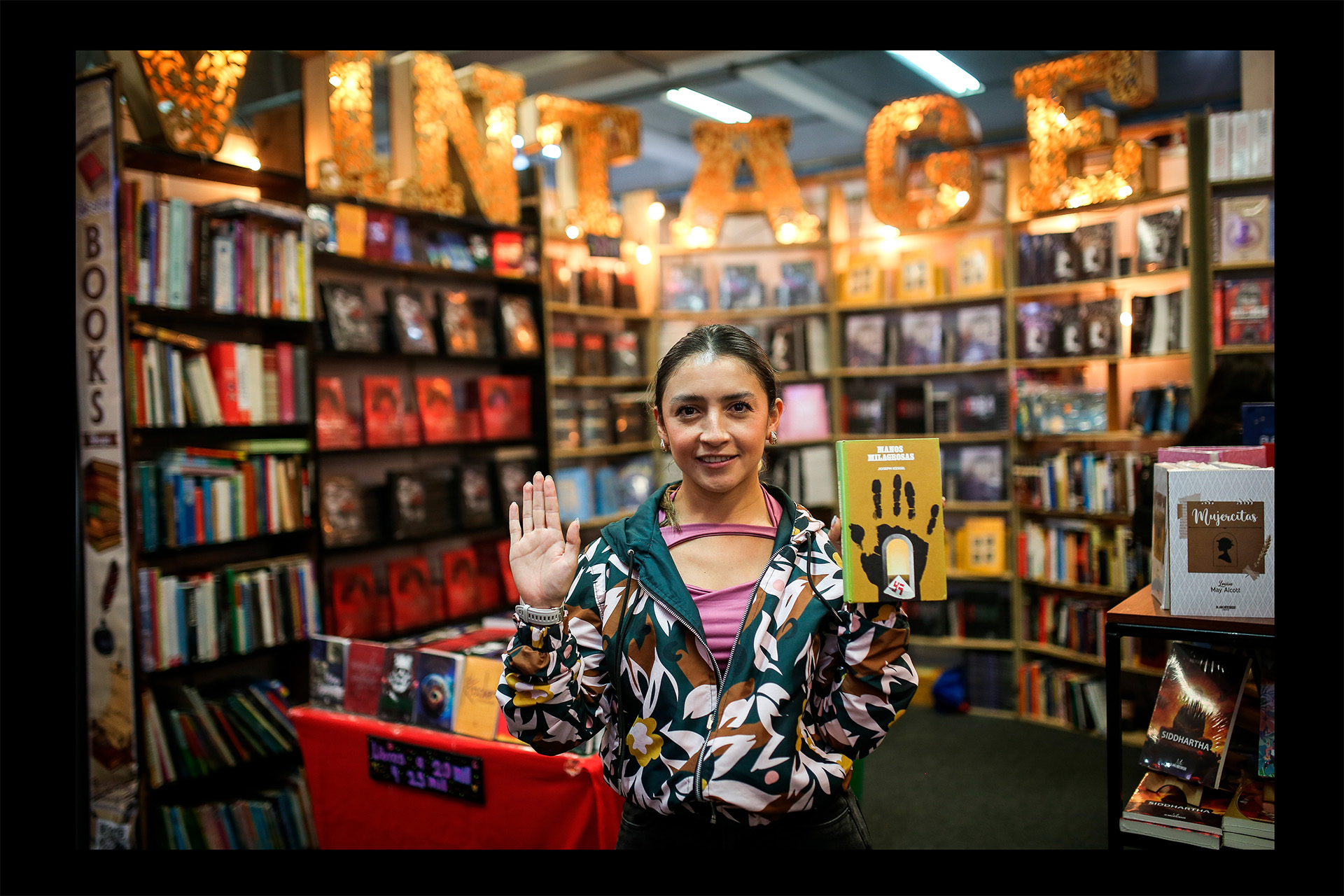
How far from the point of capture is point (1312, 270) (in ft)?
5.13

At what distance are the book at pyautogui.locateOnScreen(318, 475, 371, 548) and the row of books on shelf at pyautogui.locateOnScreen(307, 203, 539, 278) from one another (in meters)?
0.95

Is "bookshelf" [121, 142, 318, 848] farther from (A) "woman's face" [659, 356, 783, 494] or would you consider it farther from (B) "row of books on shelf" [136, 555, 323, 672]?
(A) "woman's face" [659, 356, 783, 494]

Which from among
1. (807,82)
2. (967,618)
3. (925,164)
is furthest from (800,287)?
(807,82)

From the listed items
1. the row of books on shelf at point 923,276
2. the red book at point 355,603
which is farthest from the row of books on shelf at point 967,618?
the red book at point 355,603

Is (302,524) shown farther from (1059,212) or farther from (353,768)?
(1059,212)

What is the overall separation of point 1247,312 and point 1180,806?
280 centimetres

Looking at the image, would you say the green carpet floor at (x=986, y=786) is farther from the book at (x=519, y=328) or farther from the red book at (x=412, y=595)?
the book at (x=519, y=328)

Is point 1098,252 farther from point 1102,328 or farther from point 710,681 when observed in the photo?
point 710,681

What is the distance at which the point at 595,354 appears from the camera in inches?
208

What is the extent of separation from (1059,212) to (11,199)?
436 cm

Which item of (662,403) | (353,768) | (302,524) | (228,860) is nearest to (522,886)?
(228,860)

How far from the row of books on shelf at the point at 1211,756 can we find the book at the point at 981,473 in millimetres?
3092

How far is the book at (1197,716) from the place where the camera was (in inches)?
74.9

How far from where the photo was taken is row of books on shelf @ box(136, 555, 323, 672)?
304 cm
